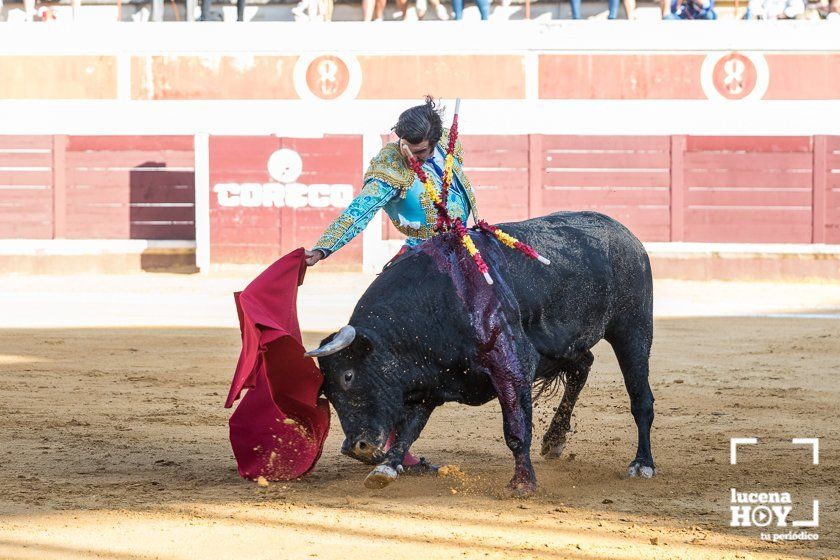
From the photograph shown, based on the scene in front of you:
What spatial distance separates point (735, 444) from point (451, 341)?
122cm

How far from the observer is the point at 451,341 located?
135 inches

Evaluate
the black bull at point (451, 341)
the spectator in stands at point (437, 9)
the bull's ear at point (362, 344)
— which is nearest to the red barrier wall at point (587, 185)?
the spectator in stands at point (437, 9)

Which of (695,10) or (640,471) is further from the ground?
(695,10)

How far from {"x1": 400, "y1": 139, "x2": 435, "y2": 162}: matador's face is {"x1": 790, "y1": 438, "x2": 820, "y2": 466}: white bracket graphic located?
143 centimetres

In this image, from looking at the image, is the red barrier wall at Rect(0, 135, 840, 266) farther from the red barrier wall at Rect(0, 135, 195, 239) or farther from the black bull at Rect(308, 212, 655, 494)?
the black bull at Rect(308, 212, 655, 494)

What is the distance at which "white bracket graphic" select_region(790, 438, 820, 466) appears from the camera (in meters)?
3.84

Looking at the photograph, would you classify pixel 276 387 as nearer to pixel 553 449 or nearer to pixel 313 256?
pixel 313 256

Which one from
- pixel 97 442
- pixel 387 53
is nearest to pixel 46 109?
pixel 387 53

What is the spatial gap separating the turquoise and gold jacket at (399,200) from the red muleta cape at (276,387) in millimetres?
145

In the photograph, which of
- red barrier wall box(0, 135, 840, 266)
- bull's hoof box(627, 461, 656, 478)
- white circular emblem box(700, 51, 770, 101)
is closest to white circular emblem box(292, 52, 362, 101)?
red barrier wall box(0, 135, 840, 266)

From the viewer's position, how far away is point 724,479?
142 inches

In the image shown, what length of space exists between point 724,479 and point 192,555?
156 centimetres

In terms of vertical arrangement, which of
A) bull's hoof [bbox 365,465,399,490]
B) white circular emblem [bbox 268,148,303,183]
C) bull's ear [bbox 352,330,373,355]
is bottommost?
bull's hoof [bbox 365,465,399,490]

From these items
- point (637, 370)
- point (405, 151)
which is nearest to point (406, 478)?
point (637, 370)
